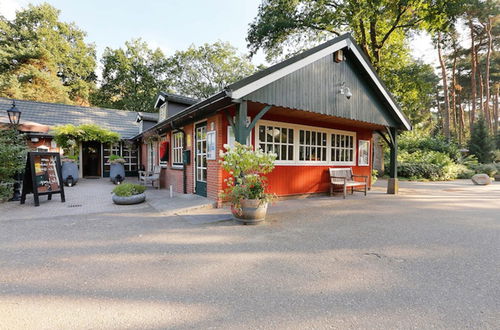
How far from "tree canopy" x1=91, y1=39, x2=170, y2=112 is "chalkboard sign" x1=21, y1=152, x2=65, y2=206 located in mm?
22703

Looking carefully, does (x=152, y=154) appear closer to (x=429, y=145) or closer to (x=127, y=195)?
(x=127, y=195)

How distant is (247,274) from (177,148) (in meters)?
7.57

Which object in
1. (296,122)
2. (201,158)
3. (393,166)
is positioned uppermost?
(296,122)

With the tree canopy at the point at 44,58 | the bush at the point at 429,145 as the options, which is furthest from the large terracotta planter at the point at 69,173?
the bush at the point at 429,145

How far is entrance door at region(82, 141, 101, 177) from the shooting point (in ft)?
49.2

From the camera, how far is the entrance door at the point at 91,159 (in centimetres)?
1500

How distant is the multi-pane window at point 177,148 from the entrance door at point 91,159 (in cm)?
822

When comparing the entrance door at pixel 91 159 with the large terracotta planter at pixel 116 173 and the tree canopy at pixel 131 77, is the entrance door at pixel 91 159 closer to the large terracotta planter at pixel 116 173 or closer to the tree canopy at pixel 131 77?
the large terracotta planter at pixel 116 173

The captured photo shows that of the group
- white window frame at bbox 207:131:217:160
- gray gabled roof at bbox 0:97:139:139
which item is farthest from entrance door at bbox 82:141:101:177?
white window frame at bbox 207:131:217:160

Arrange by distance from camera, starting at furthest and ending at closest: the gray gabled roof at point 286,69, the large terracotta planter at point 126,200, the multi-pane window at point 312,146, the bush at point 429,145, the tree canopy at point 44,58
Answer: the tree canopy at point 44,58, the bush at point 429,145, the multi-pane window at point 312,146, the large terracotta planter at point 126,200, the gray gabled roof at point 286,69

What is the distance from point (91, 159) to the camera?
15.2 meters

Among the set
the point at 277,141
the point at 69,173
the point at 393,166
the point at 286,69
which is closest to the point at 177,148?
the point at 277,141

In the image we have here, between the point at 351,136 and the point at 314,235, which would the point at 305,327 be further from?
the point at 351,136

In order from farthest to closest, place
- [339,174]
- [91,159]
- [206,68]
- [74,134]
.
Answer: [206,68], [91,159], [74,134], [339,174]
